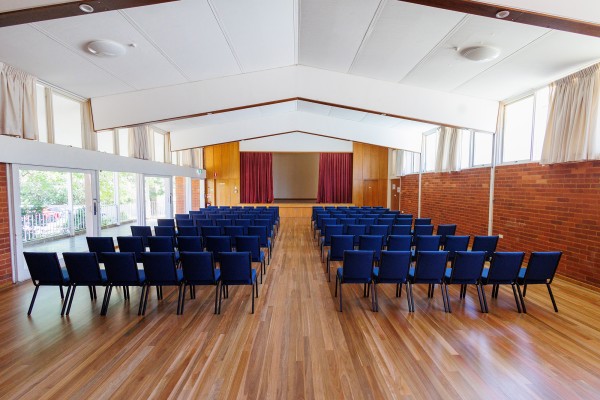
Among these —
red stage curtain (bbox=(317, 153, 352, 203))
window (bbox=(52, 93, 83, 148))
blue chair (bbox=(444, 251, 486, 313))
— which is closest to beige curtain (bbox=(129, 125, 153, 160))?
window (bbox=(52, 93, 83, 148))

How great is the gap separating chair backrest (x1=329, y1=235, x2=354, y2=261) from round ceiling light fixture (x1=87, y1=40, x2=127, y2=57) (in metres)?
4.69

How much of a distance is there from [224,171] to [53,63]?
35.1 ft

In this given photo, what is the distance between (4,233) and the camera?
486cm

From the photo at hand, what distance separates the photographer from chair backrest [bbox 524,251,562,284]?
149 inches

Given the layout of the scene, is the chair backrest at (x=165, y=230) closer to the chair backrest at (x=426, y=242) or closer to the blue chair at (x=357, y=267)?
the blue chair at (x=357, y=267)

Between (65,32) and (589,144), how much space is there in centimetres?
826

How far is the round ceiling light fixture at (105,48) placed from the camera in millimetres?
4336

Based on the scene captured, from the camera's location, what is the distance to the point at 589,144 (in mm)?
4695

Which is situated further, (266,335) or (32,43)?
(32,43)

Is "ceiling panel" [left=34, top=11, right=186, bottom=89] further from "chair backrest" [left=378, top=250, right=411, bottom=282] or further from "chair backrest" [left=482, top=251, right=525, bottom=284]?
"chair backrest" [left=482, top=251, right=525, bottom=284]

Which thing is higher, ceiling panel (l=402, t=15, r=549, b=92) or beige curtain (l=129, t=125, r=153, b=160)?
→ ceiling panel (l=402, t=15, r=549, b=92)

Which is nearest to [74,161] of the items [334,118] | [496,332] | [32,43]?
[32,43]

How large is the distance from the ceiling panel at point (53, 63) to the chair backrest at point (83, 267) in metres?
3.17

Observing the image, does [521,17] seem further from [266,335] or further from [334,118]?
[334,118]
